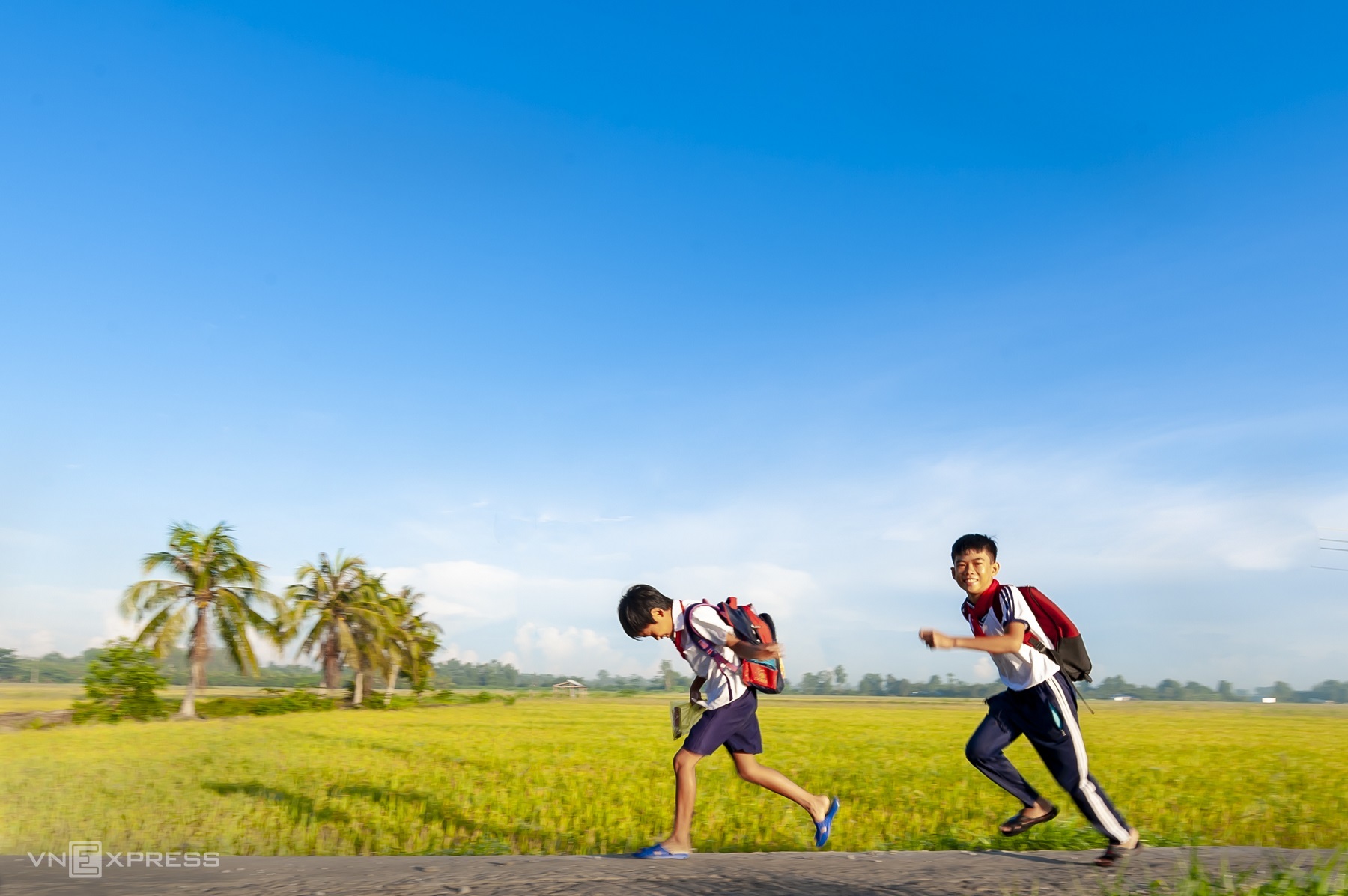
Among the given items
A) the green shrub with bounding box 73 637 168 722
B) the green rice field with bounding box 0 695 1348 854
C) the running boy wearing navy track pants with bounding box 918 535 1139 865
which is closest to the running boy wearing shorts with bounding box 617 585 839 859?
the green rice field with bounding box 0 695 1348 854

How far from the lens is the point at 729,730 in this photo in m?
5.29

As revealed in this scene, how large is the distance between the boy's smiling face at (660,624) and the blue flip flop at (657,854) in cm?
113

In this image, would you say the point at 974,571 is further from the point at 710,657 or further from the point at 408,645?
the point at 408,645

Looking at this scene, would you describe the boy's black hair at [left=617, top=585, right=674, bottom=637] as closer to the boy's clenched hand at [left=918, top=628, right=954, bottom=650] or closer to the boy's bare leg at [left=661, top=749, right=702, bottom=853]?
the boy's bare leg at [left=661, top=749, right=702, bottom=853]

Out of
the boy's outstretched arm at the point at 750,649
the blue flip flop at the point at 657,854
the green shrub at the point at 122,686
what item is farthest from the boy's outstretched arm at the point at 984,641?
the green shrub at the point at 122,686

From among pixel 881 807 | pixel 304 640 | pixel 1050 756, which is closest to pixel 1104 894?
pixel 1050 756

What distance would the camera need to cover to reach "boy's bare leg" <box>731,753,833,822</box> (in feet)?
17.4

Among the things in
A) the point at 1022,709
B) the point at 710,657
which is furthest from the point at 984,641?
the point at 710,657

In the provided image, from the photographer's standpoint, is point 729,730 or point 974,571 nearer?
point 974,571

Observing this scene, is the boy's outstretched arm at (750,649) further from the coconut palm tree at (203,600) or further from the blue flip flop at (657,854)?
the coconut palm tree at (203,600)

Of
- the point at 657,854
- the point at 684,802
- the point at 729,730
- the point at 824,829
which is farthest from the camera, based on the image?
the point at 824,829

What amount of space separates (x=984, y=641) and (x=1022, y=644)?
394mm

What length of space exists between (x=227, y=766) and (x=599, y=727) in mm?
13754

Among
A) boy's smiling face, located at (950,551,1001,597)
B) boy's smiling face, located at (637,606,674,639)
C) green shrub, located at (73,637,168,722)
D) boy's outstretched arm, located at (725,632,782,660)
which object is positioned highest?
boy's smiling face, located at (950,551,1001,597)
